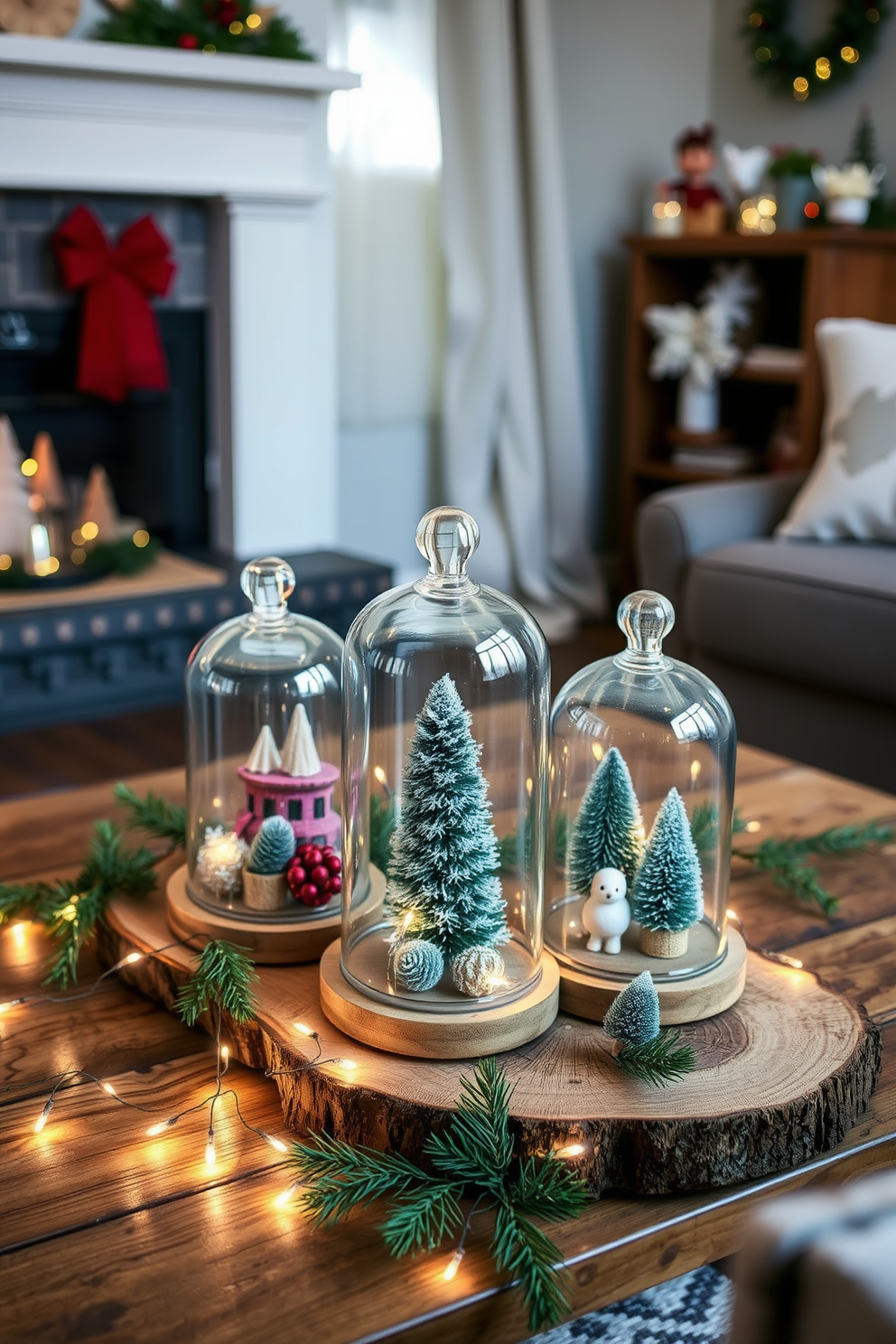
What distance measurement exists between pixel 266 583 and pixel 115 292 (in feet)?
6.95

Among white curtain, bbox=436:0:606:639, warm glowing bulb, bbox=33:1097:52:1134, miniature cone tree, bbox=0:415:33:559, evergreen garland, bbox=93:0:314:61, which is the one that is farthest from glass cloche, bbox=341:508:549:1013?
white curtain, bbox=436:0:606:639

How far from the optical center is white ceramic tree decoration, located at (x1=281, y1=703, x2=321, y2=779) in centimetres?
118

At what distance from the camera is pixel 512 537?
397 centimetres

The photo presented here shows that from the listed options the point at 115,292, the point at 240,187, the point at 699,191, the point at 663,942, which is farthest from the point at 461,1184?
the point at 699,191

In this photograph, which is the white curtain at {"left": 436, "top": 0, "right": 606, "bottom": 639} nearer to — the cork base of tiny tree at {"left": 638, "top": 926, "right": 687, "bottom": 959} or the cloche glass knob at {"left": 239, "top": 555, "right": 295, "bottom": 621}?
the cloche glass knob at {"left": 239, "top": 555, "right": 295, "bottom": 621}

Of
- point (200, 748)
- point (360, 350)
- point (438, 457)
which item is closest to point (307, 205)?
point (360, 350)

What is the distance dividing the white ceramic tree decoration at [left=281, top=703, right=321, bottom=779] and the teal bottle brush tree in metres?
0.21

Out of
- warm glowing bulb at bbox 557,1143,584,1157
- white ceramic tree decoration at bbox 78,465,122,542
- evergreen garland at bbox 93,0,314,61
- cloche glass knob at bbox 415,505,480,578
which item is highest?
evergreen garland at bbox 93,0,314,61

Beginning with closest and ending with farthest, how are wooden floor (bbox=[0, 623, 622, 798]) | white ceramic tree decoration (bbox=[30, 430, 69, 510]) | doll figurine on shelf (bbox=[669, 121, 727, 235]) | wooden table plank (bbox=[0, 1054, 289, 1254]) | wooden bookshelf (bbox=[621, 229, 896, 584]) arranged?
wooden table plank (bbox=[0, 1054, 289, 1254]), wooden floor (bbox=[0, 623, 622, 798]), white ceramic tree decoration (bbox=[30, 430, 69, 510]), wooden bookshelf (bbox=[621, 229, 896, 584]), doll figurine on shelf (bbox=[669, 121, 727, 235])

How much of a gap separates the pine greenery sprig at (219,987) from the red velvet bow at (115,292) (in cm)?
229

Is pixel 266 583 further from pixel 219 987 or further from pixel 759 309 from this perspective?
pixel 759 309

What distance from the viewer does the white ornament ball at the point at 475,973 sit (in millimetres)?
957

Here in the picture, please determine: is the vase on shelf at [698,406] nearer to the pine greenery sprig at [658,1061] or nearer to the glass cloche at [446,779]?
the glass cloche at [446,779]

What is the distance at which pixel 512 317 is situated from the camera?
384cm
